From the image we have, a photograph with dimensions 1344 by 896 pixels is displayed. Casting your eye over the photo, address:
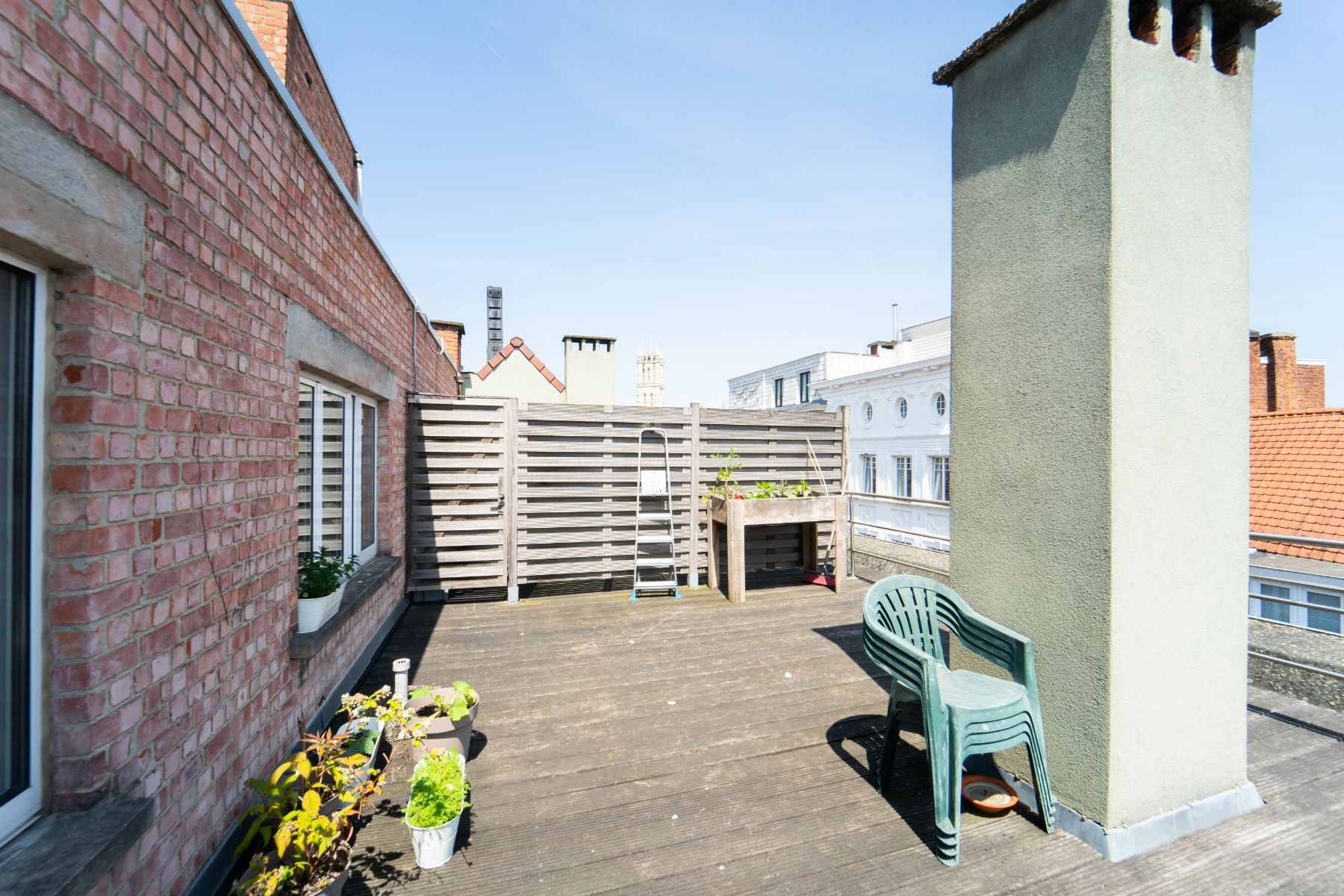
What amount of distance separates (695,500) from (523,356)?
39.0 feet

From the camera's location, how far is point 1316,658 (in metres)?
3.81

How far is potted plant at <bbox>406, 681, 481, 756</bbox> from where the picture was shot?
2837mm

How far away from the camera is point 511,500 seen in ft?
20.9

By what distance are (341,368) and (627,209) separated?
729 centimetres

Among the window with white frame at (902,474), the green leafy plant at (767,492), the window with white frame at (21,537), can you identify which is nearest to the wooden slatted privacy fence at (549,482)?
the green leafy plant at (767,492)

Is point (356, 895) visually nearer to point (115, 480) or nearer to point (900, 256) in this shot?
point (115, 480)

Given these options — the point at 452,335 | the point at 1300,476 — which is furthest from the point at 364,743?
the point at 1300,476

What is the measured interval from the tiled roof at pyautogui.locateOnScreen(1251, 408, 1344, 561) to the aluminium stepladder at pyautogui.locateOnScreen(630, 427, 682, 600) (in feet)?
37.6

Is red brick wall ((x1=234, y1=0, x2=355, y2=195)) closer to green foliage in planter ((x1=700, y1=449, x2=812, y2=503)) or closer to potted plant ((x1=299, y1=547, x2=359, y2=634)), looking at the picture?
potted plant ((x1=299, y1=547, x2=359, y2=634))

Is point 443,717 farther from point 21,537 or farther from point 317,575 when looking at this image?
point 21,537

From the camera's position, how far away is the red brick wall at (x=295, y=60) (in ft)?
13.4

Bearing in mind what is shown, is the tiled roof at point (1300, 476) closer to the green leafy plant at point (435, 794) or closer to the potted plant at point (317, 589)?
the green leafy plant at point (435, 794)

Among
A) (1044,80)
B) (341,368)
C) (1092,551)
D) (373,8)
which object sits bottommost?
(1092,551)

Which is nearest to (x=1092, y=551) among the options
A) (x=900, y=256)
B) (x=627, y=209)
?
(x=627, y=209)
